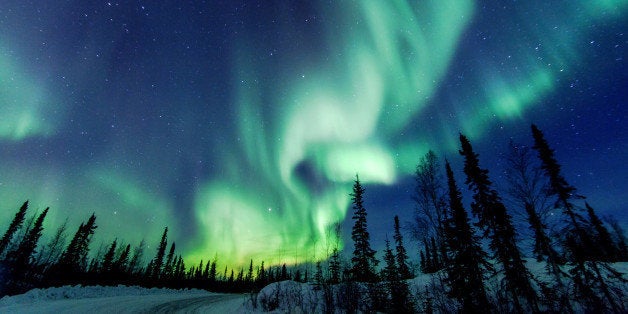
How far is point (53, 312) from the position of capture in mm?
10508

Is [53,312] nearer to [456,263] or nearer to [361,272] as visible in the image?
[456,263]

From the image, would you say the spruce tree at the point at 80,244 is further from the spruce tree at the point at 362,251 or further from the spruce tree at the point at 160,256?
the spruce tree at the point at 362,251

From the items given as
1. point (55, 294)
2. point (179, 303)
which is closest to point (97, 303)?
point (179, 303)

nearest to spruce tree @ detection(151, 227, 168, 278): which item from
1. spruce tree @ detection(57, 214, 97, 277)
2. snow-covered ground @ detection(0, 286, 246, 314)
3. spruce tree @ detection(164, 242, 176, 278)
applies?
spruce tree @ detection(164, 242, 176, 278)

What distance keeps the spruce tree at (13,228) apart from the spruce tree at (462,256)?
265ft

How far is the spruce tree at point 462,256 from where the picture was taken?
21.4m

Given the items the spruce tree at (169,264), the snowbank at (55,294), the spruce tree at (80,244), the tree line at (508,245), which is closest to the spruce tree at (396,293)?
the tree line at (508,245)

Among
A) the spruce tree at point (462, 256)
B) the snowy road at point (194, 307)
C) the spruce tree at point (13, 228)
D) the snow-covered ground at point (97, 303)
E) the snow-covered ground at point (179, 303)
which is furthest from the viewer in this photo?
the spruce tree at point (13, 228)

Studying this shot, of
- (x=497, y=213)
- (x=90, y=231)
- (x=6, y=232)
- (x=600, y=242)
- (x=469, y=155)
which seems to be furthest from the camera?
(x=90, y=231)

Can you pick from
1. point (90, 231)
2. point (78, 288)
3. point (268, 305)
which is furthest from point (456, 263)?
point (90, 231)

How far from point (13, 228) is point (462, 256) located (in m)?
82.2

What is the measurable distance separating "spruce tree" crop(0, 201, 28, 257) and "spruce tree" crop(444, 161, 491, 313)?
80.8 meters

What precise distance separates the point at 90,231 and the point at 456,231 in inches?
3128

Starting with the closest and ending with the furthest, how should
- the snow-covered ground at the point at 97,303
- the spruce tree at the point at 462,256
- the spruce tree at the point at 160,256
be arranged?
1. the snow-covered ground at the point at 97,303
2. the spruce tree at the point at 462,256
3. the spruce tree at the point at 160,256
